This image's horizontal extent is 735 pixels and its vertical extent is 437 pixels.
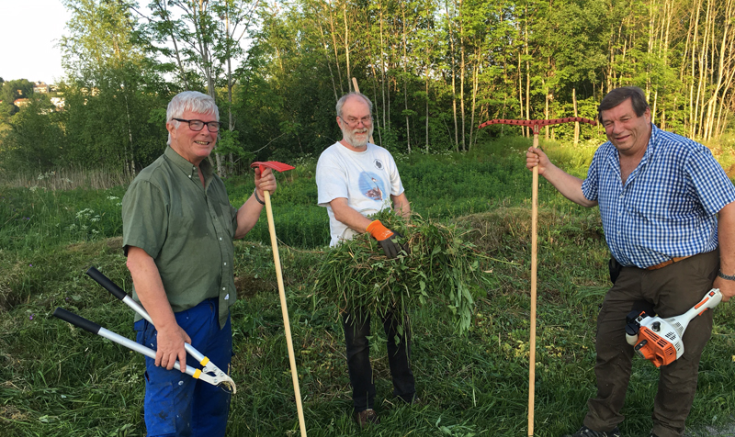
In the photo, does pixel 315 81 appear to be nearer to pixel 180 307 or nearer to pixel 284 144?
pixel 284 144

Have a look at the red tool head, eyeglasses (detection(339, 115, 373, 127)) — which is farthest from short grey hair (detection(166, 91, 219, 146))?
eyeglasses (detection(339, 115, 373, 127))

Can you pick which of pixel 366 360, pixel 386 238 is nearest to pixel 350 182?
pixel 386 238

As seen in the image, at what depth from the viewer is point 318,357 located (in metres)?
3.98

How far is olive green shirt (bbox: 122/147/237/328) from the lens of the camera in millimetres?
2057

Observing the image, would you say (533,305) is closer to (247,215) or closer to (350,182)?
(350,182)

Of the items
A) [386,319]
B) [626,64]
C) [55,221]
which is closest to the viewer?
[386,319]

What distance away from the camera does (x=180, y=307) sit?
2.21m

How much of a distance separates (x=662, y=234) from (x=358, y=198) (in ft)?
6.03

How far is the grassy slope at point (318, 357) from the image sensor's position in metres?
3.09

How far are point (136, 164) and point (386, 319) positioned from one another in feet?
64.7

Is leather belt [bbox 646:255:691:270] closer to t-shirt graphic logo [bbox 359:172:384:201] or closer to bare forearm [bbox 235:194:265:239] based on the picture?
t-shirt graphic logo [bbox 359:172:384:201]

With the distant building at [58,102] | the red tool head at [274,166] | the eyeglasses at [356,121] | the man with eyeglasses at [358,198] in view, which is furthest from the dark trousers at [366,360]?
the distant building at [58,102]

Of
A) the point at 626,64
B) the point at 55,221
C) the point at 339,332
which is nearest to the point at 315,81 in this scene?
the point at 626,64

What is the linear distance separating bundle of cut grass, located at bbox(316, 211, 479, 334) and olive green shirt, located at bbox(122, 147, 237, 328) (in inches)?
24.3
